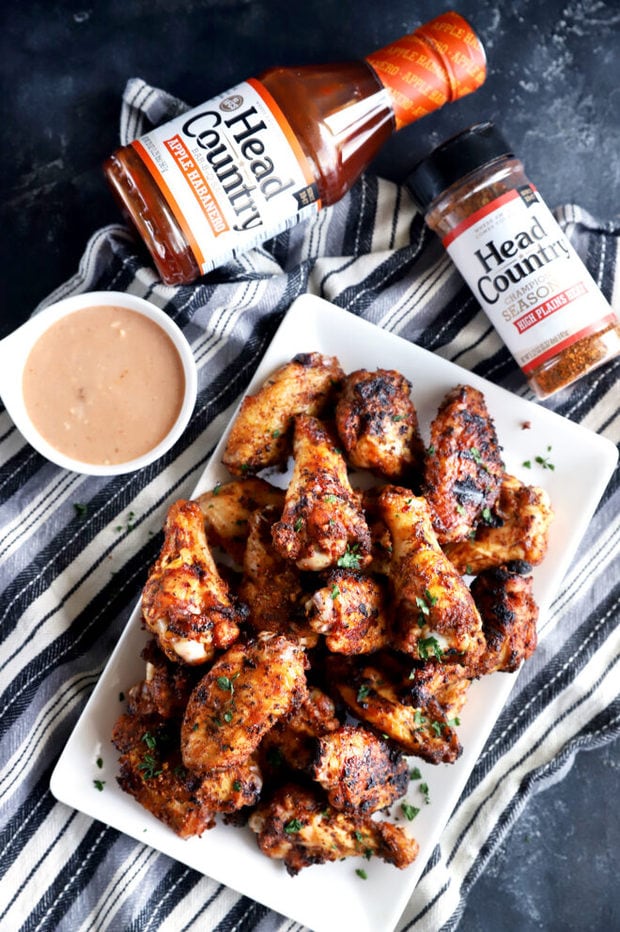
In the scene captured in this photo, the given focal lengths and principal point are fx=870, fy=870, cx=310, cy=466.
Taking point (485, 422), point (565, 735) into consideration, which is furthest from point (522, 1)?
point (565, 735)

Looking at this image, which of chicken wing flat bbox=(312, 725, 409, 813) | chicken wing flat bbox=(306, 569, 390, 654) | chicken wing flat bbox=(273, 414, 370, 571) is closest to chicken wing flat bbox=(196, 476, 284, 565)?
chicken wing flat bbox=(273, 414, 370, 571)

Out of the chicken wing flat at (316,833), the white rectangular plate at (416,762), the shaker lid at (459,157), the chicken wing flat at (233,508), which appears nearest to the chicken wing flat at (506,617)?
the white rectangular plate at (416,762)

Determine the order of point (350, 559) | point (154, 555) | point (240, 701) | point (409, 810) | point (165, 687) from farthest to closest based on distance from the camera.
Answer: point (154, 555)
point (409, 810)
point (165, 687)
point (350, 559)
point (240, 701)

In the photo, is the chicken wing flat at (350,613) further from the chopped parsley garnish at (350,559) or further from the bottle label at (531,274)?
the bottle label at (531,274)

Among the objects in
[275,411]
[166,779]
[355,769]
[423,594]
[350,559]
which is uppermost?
[275,411]

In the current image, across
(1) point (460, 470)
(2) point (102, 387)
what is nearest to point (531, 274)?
(1) point (460, 470)

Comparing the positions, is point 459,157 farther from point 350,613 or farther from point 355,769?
point 355,769

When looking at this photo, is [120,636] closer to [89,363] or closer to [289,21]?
[89,363]
